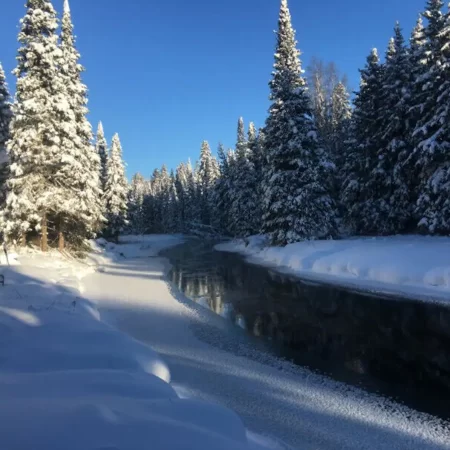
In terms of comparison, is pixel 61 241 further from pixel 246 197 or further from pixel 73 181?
pixel 246 197

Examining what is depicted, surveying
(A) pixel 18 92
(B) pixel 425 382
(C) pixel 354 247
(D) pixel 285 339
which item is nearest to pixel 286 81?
(C) pixel 354 247

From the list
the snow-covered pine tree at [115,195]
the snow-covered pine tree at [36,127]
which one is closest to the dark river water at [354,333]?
the snow-covered pine tree at [36,127]

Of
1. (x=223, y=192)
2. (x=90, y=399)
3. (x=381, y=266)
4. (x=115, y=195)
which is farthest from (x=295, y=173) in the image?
(x=223, y=192)

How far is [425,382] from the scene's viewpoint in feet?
22.1

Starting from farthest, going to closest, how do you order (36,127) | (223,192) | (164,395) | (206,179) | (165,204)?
(165,204) → (206,179) → (223,192) → (36,127) → (164,395)

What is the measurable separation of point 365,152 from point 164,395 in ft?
91.8

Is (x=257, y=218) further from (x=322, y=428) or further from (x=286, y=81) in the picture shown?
(x=322, y=428)

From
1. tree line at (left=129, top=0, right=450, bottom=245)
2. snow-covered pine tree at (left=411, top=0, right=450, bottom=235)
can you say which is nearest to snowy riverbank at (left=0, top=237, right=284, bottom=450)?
snow-covered pine tree at (left=411, top=0, right=450, bottom=235)

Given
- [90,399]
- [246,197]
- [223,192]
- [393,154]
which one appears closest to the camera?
[90,399]

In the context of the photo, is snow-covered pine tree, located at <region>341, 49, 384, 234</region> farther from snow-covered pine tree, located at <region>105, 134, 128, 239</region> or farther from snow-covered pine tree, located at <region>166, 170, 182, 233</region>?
snow-covered pine tree, located at <region>166, 170, 182, 233</region>

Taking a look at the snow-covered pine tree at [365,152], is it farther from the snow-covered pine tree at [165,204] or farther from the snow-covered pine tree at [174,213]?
the snow-covered pine tree at [165,204]

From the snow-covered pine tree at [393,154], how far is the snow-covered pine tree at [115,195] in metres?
29.3

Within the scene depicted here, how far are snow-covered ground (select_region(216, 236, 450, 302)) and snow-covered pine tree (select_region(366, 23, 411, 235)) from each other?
3.04 meters

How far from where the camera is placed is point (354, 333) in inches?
383
